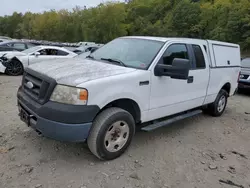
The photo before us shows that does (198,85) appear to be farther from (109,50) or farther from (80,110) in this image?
(80,110)

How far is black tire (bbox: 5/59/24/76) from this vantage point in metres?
10.0

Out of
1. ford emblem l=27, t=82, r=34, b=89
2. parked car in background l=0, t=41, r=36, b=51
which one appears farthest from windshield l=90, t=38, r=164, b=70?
parked car in background l=0, t=41, r=36, b=51

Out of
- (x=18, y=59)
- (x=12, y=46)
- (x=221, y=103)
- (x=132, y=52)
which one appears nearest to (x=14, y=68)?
(x=18, y=59)

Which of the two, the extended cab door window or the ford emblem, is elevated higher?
the extended cab door window

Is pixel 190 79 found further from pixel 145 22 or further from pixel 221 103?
pixel 145 22

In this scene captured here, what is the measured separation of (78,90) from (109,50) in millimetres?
1700

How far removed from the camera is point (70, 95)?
294 centimetres

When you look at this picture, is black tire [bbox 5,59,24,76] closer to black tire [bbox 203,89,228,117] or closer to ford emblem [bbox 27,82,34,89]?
ford emblem [bbox 27,82,34,89]

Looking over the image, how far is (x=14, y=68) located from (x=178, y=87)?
27.0 feet

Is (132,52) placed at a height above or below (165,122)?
above

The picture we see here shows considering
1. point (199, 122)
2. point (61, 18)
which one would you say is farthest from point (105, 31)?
point (199, 122)

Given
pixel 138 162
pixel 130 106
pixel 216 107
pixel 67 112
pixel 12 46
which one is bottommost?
pixel 138 162

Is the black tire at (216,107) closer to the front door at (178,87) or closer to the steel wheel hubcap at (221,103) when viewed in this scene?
the steel wheel hubcap at (221,103)

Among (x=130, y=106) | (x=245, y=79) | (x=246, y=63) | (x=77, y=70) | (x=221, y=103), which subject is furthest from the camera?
(x=246, y=63)
